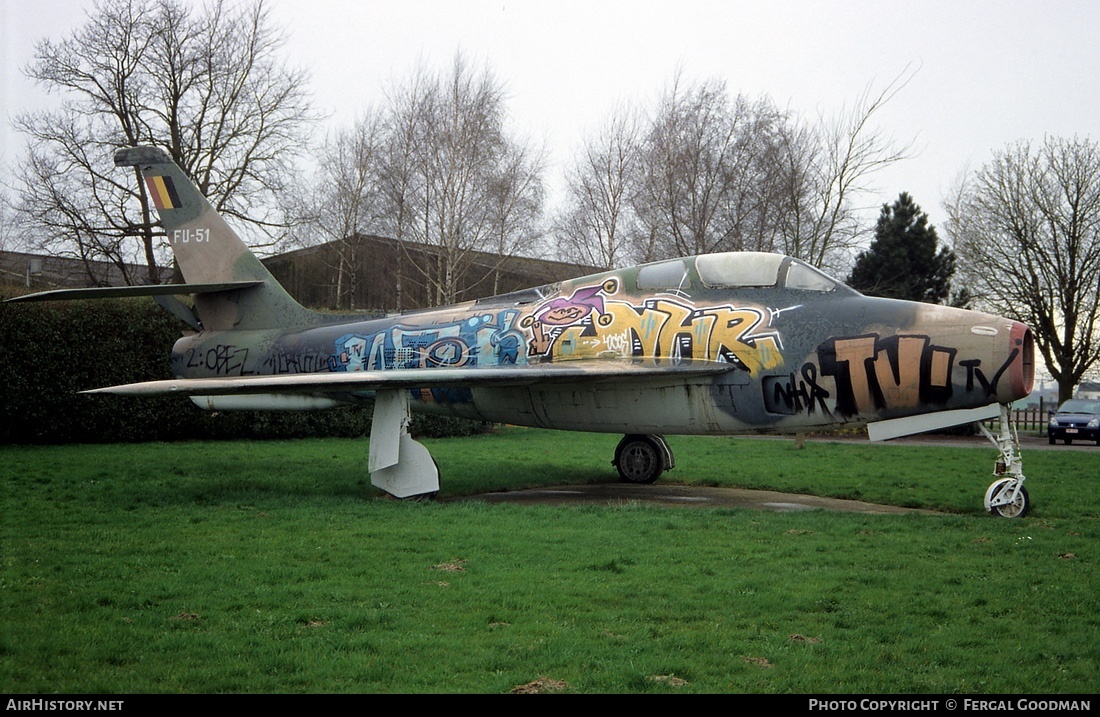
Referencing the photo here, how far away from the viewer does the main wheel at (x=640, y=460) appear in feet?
46.1

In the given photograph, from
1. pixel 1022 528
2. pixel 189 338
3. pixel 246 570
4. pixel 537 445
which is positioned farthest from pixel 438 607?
pixel 537 445

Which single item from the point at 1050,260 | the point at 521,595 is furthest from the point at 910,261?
the point at 521,595

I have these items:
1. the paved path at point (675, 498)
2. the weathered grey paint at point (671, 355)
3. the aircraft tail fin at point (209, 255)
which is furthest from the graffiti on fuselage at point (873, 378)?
the aircraft tail fin at point (209, 255)

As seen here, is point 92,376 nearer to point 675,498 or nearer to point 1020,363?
point 675,498

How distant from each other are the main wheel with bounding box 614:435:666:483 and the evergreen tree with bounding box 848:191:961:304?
24263 mm

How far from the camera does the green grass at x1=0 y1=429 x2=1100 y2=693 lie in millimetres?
4770

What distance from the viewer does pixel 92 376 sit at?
1825 centimetres

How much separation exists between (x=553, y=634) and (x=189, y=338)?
11078mm

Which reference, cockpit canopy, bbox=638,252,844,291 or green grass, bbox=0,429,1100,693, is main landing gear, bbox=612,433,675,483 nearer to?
cockpit canopy, bbox=638,252,844,291

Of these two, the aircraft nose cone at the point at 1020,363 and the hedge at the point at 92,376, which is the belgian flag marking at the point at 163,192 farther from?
the aircraft nose cone at the point at 1020,363

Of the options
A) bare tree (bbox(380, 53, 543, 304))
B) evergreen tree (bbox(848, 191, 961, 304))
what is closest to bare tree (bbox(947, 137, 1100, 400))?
evergreen tree (bbox(848, 191, 961, 304))

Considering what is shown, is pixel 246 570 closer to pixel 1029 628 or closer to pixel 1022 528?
pixel 1029 628

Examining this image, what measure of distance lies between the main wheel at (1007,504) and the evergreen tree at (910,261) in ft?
86.5

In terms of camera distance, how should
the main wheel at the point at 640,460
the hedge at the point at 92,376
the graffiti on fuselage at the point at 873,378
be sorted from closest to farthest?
the graffiti on fuselage at the point at 873,378
the main wheel at the point at 640,460
the hedge at the point at 92,376
